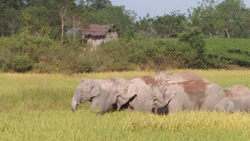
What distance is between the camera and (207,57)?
2441 cm

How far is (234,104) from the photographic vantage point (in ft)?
25.4

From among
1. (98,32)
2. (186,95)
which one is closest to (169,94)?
(186,95)

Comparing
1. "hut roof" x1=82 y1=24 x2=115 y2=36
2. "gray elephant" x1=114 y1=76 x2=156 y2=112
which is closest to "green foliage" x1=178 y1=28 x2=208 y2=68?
"gray elephant" x1=114 y1=76 x2=156 y2=112

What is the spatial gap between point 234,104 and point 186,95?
3.23 ft

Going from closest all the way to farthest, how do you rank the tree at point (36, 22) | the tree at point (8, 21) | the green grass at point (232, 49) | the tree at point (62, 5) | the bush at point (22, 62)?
the bush at point (22, 62) < the green grass at point (232, 49) < the tree at point (62, 5) < the tree at point (36, 22) < the tree at point (8, 21)

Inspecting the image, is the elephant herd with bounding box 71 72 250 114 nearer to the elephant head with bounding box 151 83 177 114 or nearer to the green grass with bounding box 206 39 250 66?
the elephant head with bounding box 151 83 177 114

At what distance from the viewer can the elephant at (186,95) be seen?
778 centimetres

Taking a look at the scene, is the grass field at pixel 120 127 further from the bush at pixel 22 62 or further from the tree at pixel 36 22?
the tree at pixel 36 22

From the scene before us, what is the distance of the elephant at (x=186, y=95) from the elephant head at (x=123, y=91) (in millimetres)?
492

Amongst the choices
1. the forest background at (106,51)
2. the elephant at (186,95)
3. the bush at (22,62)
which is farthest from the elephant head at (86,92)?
the bush at (22,62)

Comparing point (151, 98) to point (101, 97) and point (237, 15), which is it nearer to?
point (101, 97)

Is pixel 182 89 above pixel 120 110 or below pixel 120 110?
above

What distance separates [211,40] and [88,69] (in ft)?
34.9

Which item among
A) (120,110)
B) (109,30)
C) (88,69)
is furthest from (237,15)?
(120,110)
